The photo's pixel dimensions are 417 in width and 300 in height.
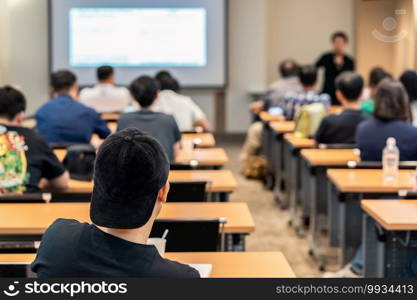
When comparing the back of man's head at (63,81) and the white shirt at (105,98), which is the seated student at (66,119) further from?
the white shirt at (105,98)

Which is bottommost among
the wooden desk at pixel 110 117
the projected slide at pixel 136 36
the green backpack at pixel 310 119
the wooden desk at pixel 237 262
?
the wooden desk at pixel 237 262

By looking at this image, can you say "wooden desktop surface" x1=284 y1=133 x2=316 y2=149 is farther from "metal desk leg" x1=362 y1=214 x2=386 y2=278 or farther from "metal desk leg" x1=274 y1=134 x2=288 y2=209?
"metal desk leg" x1=362 y1=214 x2=386 y2=278

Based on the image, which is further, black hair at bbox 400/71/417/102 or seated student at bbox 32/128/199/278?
black hair at bbox 400/71/417/102

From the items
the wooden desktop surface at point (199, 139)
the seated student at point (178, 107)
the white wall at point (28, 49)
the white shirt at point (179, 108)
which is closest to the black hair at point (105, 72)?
the seated student at point (178, 107)

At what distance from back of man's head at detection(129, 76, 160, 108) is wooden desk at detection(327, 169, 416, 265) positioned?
1.25 metres

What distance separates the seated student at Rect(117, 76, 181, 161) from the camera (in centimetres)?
505

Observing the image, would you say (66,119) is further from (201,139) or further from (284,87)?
(284,87)

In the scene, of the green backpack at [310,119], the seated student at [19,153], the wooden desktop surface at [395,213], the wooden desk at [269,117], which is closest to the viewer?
the wooden desktop surface at [395,213]

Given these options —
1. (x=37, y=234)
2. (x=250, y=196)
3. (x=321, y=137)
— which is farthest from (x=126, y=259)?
(x=250, y=196)

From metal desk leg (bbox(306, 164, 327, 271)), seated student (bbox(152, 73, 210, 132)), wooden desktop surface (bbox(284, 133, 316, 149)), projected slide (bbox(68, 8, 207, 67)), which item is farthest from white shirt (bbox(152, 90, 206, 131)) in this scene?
projected slide (bbox(68, 8, 207, 67))

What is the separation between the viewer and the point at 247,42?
1154 centimetres

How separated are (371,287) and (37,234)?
1899 millimetres

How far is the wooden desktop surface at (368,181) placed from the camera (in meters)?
4.45

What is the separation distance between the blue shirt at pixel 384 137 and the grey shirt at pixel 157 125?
1.15 metres
